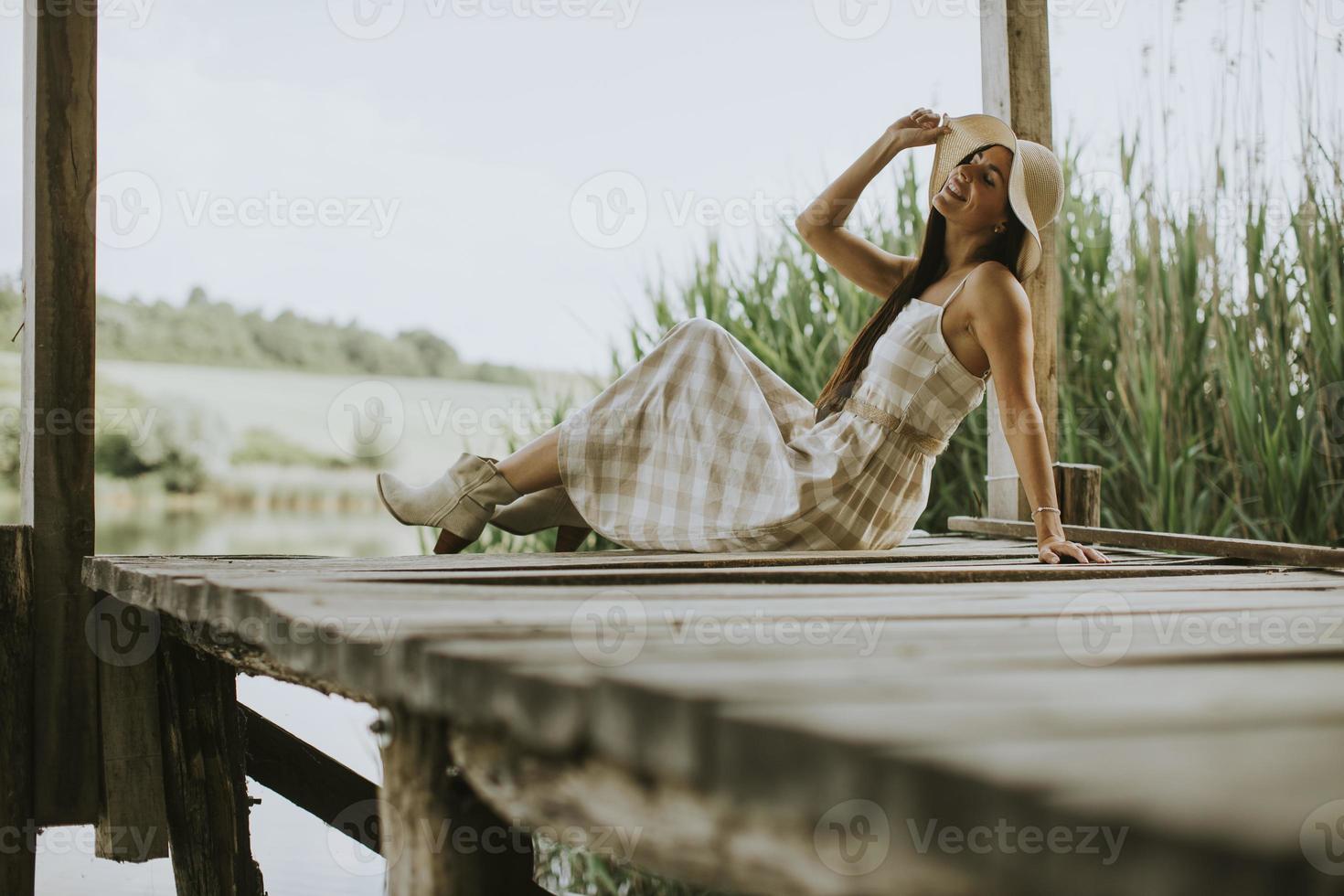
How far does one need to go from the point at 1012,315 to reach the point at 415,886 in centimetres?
159

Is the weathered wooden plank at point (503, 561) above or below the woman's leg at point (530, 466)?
below

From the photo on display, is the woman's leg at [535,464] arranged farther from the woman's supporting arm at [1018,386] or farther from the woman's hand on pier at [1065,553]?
the woman's hand on pier at [1065,553]

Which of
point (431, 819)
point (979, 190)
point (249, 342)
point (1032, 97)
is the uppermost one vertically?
point (249, 342)

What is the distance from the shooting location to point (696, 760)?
1.82 feet

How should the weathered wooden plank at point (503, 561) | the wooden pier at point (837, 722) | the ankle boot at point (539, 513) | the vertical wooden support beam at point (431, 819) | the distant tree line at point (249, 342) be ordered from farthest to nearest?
the distant tree line at point (249, 342) → the ankle boot at point (539, 513) → the weathered wooden plank at point (503, 561) → the vertical wooden support beam at point (431, 819) → the wooden pier at point (837, 722)

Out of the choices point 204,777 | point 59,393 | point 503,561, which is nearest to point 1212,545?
point 503,561

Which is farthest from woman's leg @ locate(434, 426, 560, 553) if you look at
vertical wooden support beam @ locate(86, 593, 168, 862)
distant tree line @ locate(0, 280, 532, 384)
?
distant tree line @ locate(0, 280, 532, 384)

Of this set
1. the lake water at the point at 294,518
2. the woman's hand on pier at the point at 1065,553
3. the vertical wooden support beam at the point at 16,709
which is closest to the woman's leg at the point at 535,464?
the lake water at the point at 294,518

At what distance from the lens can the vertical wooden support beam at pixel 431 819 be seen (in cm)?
87

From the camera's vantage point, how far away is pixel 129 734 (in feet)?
7.09

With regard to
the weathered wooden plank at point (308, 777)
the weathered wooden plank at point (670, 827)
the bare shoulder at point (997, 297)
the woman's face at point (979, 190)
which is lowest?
the weathered wooden plank at point (308, 777)

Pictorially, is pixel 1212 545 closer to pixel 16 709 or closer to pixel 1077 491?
pixel 1077 491

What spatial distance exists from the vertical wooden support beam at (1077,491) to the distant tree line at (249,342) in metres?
9.64

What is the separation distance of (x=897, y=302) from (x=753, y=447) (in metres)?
0.48
